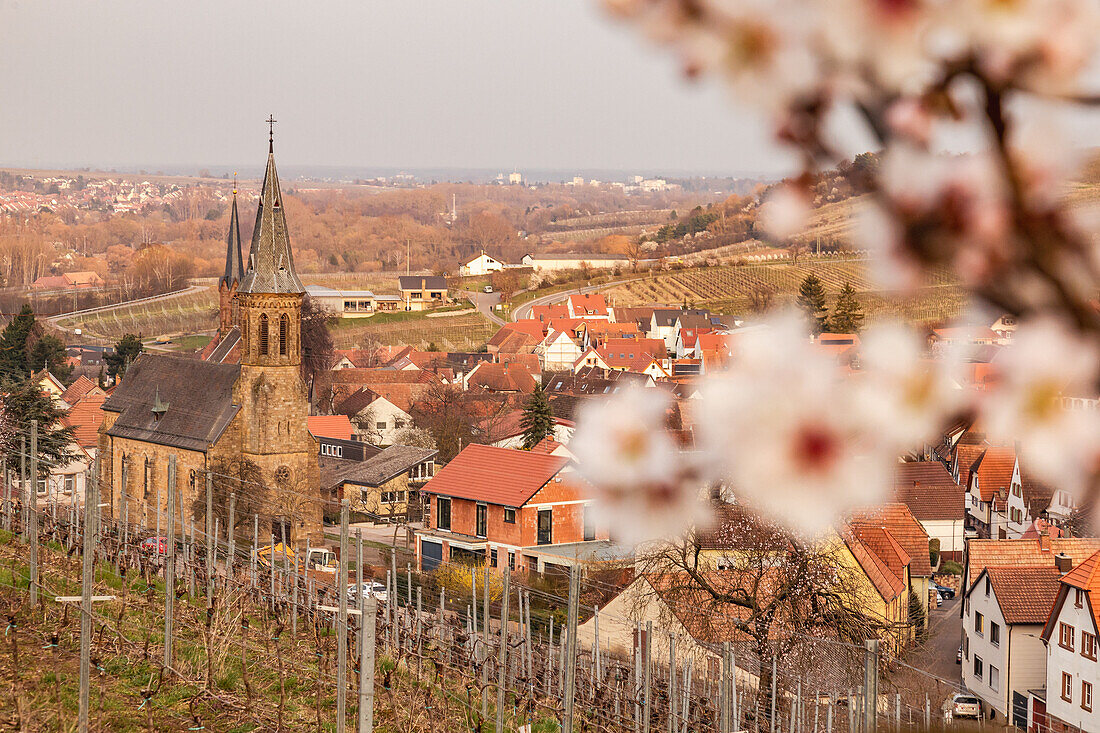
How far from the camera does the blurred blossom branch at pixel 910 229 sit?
2.31 ft

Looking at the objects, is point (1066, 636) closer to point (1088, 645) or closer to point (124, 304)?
point (1088, 645)

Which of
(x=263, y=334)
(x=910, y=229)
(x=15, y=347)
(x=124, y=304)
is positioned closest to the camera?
(x=910, y=229)

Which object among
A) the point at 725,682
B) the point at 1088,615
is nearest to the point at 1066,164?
the point at 725,682

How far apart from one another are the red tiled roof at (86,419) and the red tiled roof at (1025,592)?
31.8 meters

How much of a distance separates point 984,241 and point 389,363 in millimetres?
71877

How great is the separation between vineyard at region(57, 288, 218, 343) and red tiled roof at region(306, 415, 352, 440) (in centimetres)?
5118

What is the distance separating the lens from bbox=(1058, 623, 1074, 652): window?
19.4 metres

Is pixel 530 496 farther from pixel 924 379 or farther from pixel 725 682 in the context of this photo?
pixel 924 379

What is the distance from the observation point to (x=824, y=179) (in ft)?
3.06

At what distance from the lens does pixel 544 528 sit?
27.2m

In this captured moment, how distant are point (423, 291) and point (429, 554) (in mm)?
78685

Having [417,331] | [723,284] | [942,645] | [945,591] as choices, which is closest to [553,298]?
[723,284]

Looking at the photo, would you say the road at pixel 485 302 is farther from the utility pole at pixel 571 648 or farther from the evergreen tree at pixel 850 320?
the utility pole at pixel 571 648

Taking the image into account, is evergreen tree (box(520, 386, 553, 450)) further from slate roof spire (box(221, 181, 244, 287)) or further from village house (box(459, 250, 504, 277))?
village house (box(459, 250, 504, 277))
